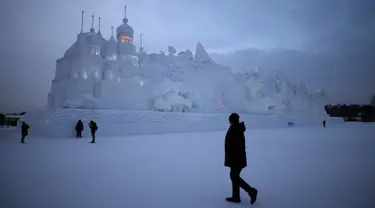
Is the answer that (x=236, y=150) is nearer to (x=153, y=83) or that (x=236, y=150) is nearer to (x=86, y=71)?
(x=86, y=71)

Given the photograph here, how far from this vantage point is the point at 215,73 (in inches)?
1309

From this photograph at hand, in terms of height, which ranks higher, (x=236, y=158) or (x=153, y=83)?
(x=153, y=83)

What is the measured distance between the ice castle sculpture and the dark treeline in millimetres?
33733

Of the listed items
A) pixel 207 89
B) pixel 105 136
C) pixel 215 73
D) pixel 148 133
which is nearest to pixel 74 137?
pixel 105 136

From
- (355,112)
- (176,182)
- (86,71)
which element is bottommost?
(176,182)

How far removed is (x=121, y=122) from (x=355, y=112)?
253 ft

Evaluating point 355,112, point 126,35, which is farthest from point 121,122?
point 355,112

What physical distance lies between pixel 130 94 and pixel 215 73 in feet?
46.0

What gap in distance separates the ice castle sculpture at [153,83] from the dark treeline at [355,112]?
33733mm

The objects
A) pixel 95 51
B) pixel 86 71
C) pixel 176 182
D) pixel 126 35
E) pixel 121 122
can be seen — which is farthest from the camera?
pixel 126 35

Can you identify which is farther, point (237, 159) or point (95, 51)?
point (95, 51)

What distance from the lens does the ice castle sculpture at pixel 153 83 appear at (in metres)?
23.8

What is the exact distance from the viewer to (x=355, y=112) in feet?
223

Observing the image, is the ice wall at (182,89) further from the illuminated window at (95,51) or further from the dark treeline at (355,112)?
the dark treeline at (355,112)
